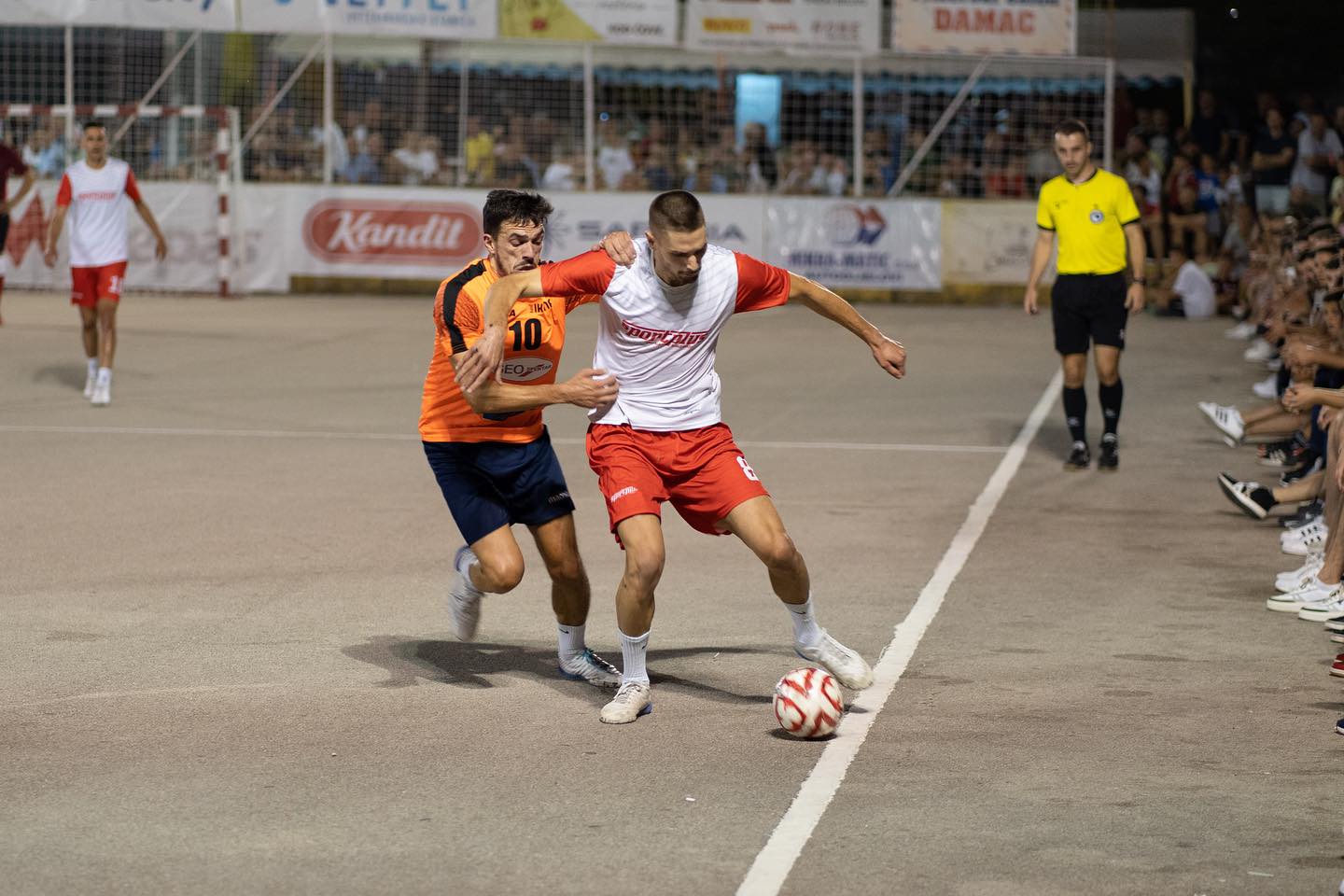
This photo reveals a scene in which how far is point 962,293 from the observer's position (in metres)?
26.5

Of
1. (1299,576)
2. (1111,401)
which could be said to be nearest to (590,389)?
(1299,576)

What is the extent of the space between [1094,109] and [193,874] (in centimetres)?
2410

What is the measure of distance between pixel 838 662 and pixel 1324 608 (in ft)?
9.01

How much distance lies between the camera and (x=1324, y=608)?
8.16 meters

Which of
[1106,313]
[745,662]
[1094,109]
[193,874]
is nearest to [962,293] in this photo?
[1094,109]

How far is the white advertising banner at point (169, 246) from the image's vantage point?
25.8 meters

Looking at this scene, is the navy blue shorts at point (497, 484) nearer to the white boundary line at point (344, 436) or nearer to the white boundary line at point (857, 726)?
the white boundary line at point (857, 726)

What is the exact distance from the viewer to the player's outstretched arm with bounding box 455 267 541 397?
627cm

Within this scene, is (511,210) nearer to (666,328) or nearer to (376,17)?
(666,328)

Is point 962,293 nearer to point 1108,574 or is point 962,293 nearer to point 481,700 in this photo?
point 1108,574

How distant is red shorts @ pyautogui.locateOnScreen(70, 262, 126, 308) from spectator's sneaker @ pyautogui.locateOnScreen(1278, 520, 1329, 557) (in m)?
10.1

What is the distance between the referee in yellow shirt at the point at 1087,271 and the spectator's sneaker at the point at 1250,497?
1.80 meters

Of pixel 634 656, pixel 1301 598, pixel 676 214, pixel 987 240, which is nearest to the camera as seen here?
pixel 676 214

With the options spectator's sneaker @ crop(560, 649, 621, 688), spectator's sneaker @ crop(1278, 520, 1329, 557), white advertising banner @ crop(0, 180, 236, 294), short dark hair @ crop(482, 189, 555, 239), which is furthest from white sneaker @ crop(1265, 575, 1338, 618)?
white advertising banner @ crop(0, 180, 236, 294)
